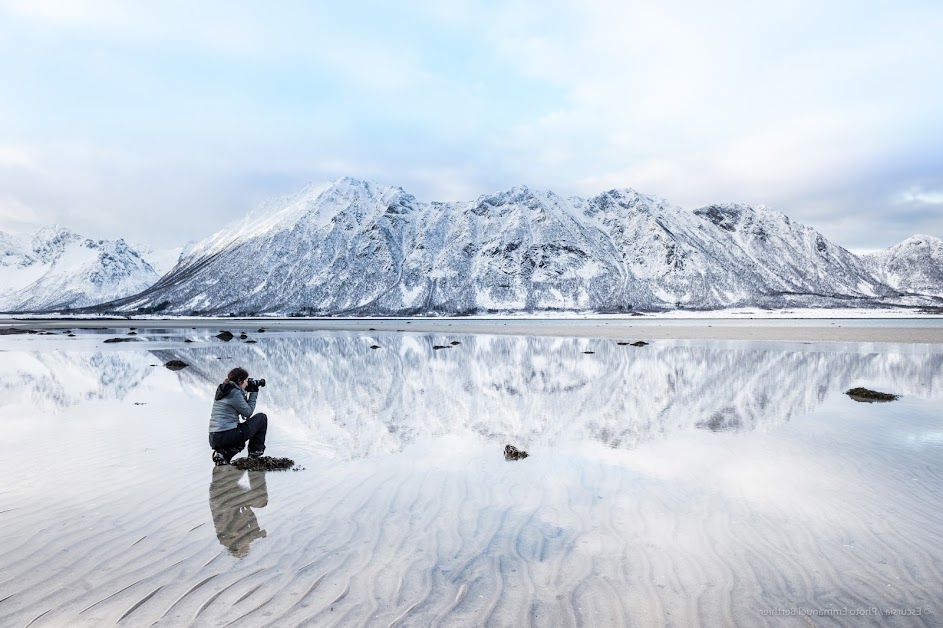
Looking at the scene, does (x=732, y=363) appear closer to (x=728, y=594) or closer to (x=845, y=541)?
(x=845, y=541)

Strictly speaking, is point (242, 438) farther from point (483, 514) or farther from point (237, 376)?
point (483, 514)

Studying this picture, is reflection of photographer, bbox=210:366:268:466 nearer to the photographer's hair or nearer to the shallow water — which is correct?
the photographer's hair

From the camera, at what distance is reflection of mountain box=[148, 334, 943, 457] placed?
1480 centimetres

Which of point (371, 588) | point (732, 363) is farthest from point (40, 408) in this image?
point (732, 363)

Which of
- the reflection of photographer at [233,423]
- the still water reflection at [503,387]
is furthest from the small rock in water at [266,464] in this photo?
the still water reflection at [503,387]

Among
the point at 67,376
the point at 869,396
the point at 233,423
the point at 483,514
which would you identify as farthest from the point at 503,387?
the point at 67,376

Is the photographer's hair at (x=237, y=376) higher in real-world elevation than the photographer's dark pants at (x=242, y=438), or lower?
higher

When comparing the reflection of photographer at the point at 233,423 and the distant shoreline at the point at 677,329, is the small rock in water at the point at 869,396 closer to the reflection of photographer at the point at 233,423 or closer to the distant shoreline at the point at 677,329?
the reflection of photographer at the point at 233,423

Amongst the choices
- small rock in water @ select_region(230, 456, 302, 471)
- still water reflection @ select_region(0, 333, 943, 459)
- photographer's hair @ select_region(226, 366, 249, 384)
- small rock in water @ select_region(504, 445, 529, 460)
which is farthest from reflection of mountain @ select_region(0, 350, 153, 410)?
small rock in water @ select_region(504, 445, 529, 460)

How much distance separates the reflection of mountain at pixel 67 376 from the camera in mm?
20109

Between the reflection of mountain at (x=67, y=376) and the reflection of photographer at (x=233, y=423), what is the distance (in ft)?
33.6

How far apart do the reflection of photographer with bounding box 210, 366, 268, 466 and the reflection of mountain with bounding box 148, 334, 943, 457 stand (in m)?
1.73

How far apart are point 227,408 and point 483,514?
6488 mm

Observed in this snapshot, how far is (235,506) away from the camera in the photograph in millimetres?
8836
